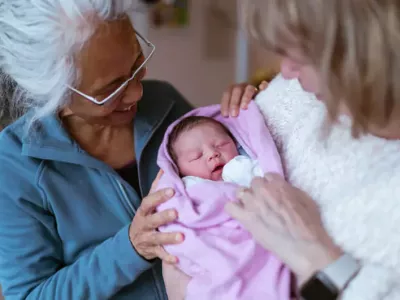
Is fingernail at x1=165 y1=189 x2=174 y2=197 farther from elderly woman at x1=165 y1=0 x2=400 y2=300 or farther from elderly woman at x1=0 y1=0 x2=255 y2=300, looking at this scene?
elderly woman at x1=165 y1=0 x2=400 y2=300

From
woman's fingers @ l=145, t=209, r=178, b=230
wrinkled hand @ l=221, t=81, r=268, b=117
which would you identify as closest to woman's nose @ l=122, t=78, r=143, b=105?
wrinkled hand @ l=221, t=81, r=268, b=117

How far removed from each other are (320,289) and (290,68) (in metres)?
0.42

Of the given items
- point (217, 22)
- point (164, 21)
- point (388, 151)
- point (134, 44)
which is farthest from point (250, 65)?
point (388, 151)

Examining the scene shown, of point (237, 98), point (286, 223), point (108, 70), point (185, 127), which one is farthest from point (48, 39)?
point (286, 223)

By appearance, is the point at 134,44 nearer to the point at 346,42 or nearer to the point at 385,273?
the point at 346,42

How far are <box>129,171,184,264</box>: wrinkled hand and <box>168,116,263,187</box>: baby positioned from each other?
0.28ft

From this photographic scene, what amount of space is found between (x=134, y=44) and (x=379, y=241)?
2.59 ft

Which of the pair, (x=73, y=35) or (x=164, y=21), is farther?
(x=164, y=21)

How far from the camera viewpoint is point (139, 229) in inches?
49.1

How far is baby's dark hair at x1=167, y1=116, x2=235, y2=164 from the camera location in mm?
1324

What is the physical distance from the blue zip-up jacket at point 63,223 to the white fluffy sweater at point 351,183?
47cm

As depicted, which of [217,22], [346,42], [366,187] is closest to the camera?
[346,42]

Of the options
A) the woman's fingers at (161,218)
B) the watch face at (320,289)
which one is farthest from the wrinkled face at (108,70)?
the watch face at (320,289)

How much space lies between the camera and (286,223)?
3.39ft
